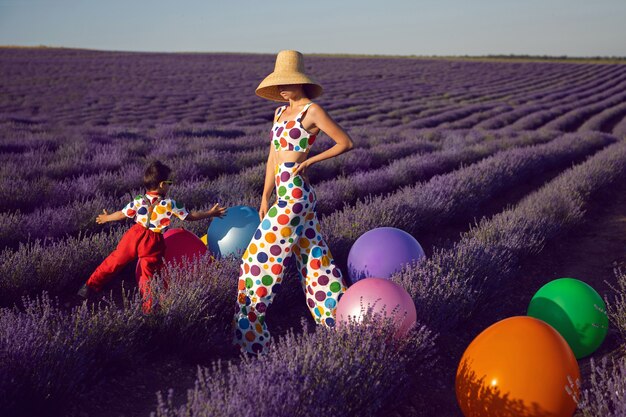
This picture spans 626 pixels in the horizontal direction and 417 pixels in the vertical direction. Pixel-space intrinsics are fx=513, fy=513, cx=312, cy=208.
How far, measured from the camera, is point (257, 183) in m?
7.09

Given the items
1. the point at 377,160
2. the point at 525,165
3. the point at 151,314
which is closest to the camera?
the point at 151,314

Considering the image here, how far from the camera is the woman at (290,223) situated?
2.97 meters

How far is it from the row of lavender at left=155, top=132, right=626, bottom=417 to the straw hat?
1.35 metres

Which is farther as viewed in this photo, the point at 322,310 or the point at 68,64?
the point at 68,64

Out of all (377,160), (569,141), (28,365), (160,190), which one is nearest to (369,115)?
(569,141)

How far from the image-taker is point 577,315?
3.18 metres

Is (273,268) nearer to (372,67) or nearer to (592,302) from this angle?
(592,302)

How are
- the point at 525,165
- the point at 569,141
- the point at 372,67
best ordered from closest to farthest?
1. the point at 525,165
2. the point at 569,141
3. the point at 372,67

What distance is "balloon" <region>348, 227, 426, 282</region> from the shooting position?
3865mm

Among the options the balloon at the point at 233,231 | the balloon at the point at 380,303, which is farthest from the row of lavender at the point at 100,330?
the balloon at the point at 233,231

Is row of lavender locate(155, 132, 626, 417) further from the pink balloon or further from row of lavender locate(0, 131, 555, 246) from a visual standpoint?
row of lavender locate(0, 131, 555, 246)

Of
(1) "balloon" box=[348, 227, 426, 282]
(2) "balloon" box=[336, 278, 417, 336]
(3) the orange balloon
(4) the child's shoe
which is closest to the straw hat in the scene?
(2) "balloon" box=[336, 278, 417, 336]

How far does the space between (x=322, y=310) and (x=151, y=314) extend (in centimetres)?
103

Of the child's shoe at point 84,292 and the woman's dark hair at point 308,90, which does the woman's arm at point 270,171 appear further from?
the child's shoe at point 84,292
